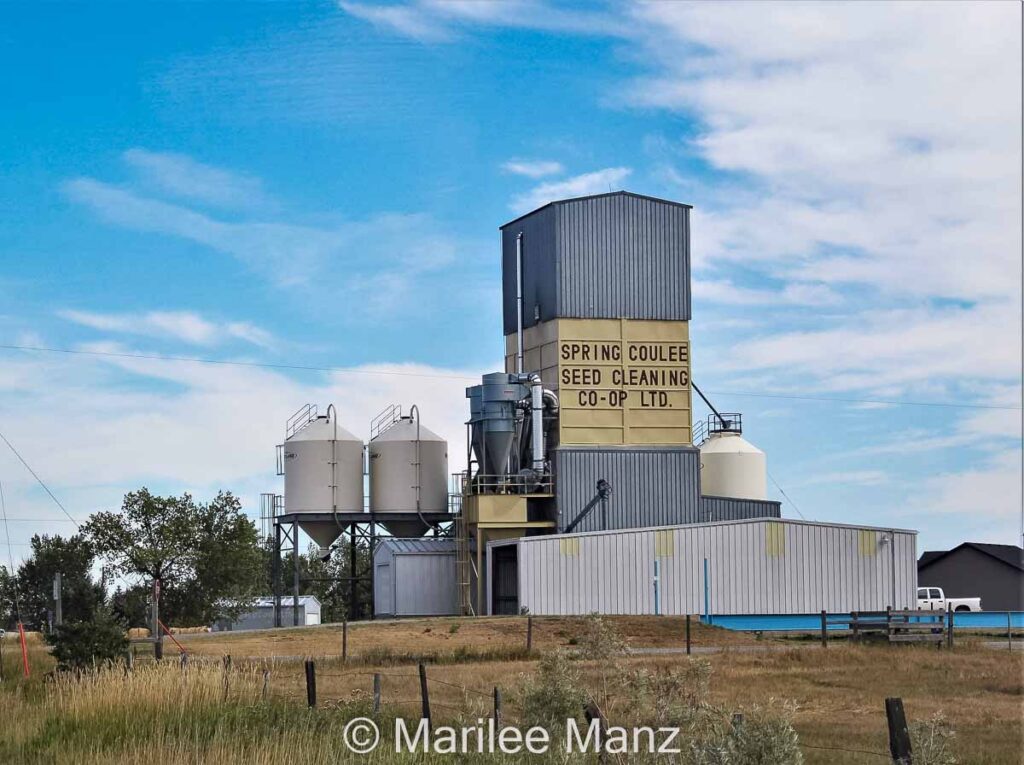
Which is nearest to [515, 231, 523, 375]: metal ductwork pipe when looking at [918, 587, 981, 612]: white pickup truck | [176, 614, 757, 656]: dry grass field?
[176, 614, 757, 656]: dry grass field

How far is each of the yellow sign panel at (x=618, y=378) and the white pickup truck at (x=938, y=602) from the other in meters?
12.5

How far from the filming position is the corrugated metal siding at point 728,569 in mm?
48094

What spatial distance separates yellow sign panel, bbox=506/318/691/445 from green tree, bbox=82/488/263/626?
16895 millimetres

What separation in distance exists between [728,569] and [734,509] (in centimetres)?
623

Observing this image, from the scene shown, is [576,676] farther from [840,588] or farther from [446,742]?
[840,588]

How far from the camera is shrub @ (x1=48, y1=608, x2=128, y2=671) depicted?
25516 mm

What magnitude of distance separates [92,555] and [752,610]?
27742 mm

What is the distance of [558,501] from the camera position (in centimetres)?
5244

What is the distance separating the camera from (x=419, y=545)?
2140 inches

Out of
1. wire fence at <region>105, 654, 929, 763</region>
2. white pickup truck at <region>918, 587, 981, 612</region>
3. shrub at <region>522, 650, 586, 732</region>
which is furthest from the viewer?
white pickup truck at <region>918, 587, 981, 612</region>

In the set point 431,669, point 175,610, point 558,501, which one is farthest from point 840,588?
point 175,610

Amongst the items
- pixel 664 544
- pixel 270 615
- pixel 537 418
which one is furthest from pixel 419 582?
pixel 270 615

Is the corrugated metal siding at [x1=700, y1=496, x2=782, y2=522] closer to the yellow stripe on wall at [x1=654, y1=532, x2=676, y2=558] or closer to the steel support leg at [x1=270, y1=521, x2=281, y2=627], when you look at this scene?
the yellow stripe on wall at [x1=654, y1=532, x2=676, y2=558]

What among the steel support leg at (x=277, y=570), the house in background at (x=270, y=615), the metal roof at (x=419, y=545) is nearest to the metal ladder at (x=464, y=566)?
the metal roof at (x=419, y=545)
